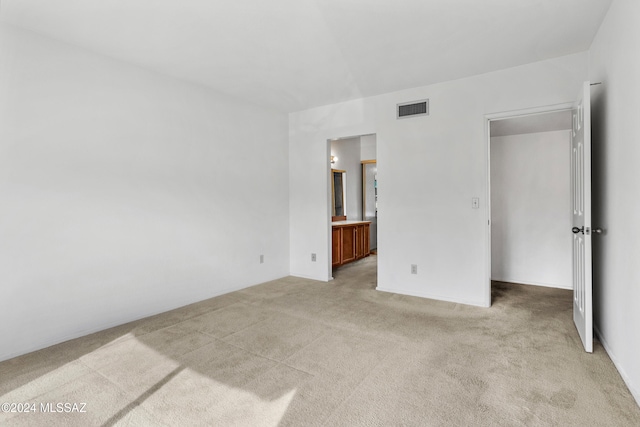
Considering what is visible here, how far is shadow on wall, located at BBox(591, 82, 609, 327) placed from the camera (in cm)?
244

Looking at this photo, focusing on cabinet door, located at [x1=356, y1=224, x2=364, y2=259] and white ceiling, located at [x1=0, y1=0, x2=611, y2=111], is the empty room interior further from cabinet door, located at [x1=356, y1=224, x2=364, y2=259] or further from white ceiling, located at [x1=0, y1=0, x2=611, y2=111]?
cabinet door, located at [x1=356, y1=224, x2=364, y2=259]


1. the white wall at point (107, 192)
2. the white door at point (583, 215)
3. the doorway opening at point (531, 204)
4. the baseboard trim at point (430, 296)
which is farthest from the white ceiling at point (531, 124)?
the white wall at point (107, 192)

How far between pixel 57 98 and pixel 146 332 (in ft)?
6.81

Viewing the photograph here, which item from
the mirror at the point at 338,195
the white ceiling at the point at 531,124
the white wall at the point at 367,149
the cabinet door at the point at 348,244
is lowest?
the cabinet door at the point at 348,244

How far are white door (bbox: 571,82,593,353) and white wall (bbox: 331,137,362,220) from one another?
4537mm

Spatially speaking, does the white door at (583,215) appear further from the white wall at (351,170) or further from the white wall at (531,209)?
the white wall at (351,170)

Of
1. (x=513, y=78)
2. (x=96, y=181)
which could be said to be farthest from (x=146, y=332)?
(x=513, y=78)

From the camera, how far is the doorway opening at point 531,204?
432 centimetres

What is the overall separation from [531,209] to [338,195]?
3.51 meters

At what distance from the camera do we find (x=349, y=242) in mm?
6086

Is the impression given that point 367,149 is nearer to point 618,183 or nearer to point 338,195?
point 338,195

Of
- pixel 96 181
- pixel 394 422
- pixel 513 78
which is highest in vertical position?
pixel 513 78

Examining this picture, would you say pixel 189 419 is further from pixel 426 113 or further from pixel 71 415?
pixel 426 113

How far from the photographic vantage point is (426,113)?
3814mm
